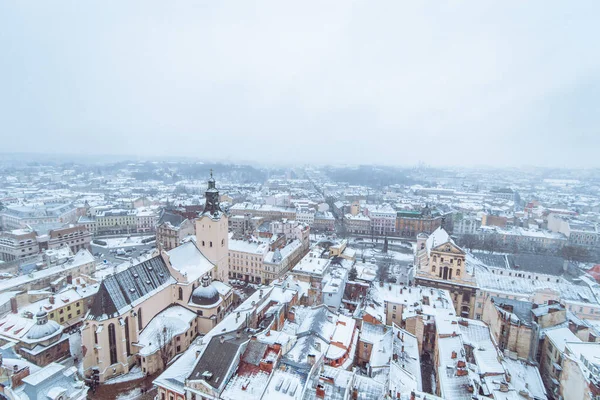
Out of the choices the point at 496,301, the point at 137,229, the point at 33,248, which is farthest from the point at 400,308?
the point at 137,229

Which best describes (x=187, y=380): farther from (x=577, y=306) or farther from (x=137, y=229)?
(x=137, y=229)

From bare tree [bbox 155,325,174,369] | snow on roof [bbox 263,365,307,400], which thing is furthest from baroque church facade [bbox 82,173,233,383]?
snow on roof [bbox 263,365,307,400]

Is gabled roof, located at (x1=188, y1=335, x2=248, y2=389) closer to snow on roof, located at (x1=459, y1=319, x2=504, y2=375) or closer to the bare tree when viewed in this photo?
the bare tree

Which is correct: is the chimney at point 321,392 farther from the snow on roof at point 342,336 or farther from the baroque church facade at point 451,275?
the baroque church facade at point 451,275

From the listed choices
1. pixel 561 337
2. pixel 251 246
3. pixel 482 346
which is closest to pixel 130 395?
pixel 482 346

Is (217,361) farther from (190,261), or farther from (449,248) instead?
(449,248)
